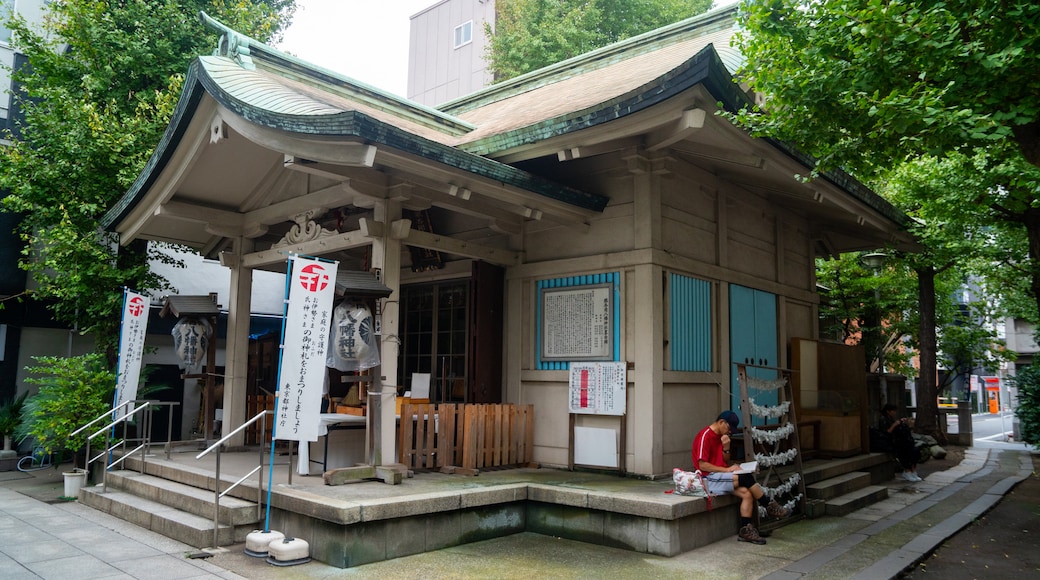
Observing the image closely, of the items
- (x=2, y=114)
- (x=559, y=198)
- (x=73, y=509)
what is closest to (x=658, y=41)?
(x=559, y=198)

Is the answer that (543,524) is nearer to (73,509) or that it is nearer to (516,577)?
(516,577)

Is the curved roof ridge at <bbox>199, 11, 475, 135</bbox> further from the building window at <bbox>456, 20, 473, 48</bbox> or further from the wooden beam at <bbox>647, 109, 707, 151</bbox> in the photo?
the building window at <bbox>456, 20, 473, 48</bbox>

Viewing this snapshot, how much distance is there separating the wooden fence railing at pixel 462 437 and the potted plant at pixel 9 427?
8.98 m

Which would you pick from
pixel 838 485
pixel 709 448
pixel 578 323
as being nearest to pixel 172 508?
pixel 578 323

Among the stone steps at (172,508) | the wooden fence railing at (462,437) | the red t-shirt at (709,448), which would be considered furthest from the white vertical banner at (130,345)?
the red t-shirt at (709,448)

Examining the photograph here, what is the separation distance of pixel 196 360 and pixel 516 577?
21.5 feet

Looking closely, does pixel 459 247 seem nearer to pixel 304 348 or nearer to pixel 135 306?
pixel 304 348

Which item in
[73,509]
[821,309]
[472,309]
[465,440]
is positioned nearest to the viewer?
[465,440]

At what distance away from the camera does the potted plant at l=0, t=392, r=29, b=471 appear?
499 inches

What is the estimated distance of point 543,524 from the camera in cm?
738

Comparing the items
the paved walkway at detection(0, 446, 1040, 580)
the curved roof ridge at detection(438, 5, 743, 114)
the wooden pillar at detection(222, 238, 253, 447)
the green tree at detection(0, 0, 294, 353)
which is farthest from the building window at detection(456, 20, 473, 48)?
the paved walkway at detection(0, 446, 1040, 580)

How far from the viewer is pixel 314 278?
6668mm

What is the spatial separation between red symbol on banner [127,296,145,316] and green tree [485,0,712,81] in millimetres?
19038

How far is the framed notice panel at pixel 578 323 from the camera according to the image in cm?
859
